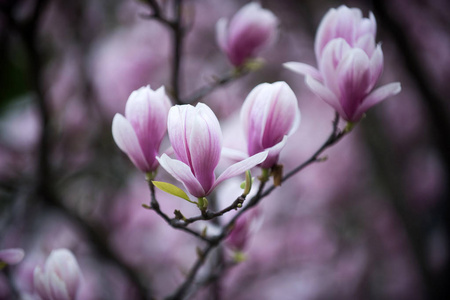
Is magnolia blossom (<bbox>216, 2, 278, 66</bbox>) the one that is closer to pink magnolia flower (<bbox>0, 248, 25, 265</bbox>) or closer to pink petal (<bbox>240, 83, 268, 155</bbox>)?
pink petal (<bbox>240, 83, 268, 155</bbox>)

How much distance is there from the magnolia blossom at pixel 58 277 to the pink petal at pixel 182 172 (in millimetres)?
223

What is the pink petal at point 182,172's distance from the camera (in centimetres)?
45

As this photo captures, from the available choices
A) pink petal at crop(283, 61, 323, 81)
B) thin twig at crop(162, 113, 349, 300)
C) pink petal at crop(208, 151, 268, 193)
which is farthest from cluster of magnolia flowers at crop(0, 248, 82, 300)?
pink petal at crop(283, 61, 323, 81)

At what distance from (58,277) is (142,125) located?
0.80 ft

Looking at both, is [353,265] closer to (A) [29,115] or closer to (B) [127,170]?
(B) [127,170]

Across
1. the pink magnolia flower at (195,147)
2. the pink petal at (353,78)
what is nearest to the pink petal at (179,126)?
the pink magnolia flower at (195,147)

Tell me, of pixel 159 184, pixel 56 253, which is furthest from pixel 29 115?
pixel 159 184

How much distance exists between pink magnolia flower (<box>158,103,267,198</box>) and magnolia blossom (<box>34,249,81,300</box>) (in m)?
0.22

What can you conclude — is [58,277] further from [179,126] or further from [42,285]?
[179,126]

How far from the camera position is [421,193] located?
187 cm

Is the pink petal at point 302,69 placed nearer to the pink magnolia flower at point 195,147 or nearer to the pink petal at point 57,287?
the pink magnolia flower at point 195,147

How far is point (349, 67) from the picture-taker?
1.65 ft

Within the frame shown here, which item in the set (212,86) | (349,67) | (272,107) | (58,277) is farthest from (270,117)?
(58,277)

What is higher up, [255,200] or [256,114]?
[256,114]
